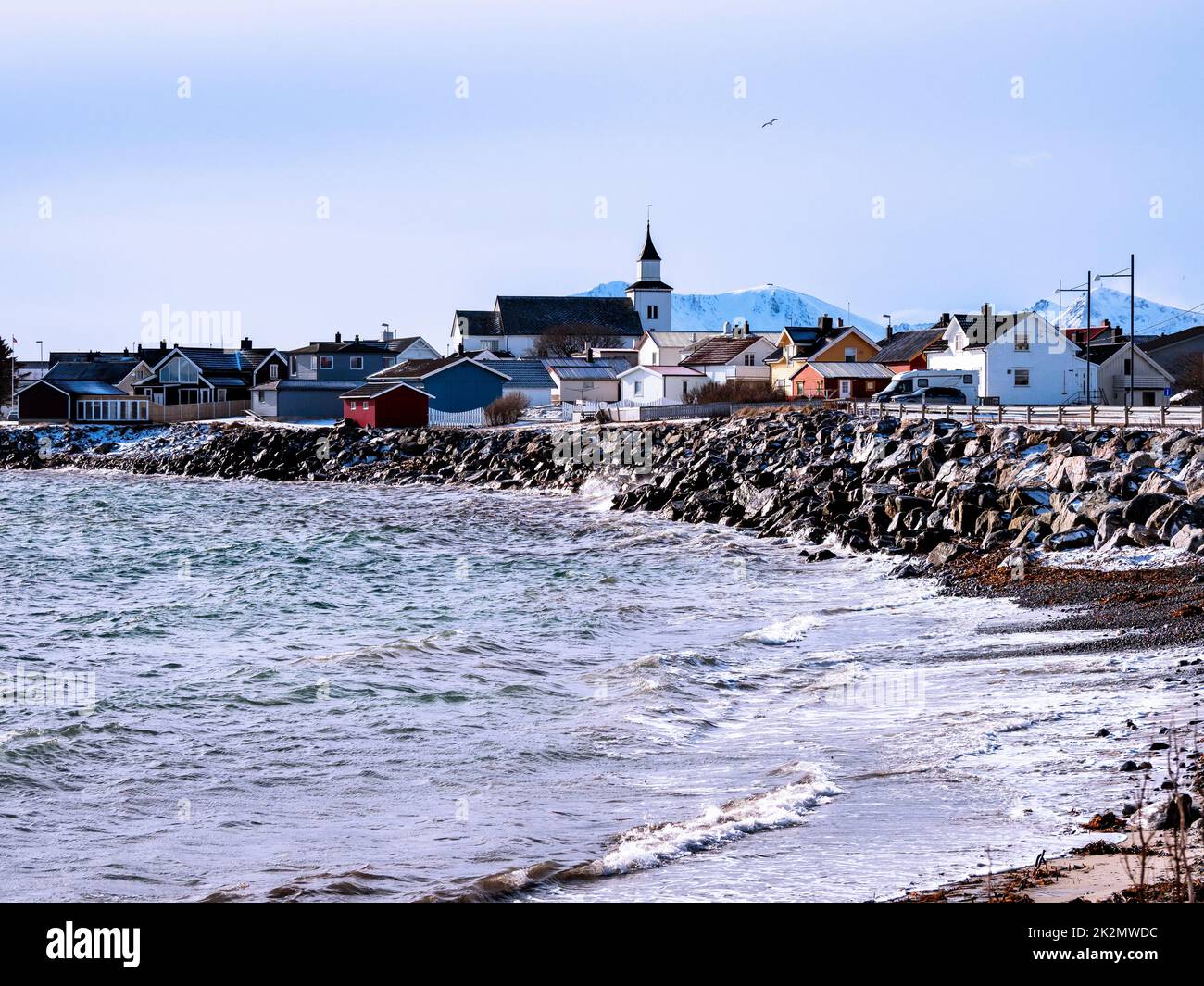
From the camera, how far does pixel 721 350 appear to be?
90.4 metres

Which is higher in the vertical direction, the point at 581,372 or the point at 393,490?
the point at 581,372

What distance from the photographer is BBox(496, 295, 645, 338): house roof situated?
13388cm

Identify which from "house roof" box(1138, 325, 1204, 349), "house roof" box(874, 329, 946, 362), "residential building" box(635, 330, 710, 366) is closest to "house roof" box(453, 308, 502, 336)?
"residential building" box(635, 330, 710, 366)

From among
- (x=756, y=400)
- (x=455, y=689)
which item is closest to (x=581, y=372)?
(x=756, y=400)

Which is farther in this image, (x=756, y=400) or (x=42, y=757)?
(x=756, y=400)

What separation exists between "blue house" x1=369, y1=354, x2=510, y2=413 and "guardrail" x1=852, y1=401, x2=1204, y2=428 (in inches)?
1184

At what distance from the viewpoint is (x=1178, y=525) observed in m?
25.6

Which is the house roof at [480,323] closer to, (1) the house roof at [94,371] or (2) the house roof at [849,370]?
(1) the house roof at [94,371]

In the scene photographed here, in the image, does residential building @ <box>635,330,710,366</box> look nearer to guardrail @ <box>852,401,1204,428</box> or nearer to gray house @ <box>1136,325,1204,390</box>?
gray house @ <box>1136,325,1204,390</box>

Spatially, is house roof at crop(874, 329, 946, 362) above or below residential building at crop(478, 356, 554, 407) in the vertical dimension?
above

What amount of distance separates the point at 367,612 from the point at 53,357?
127079mm

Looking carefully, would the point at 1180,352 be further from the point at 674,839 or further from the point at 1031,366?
the point at 674,839

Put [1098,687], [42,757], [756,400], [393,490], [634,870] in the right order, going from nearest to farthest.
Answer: [634,870]
[42,757]
[1098,687]
[393,490]
[756,400]

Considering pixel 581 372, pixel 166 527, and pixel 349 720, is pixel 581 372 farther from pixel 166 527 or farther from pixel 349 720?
pixel 349 720
